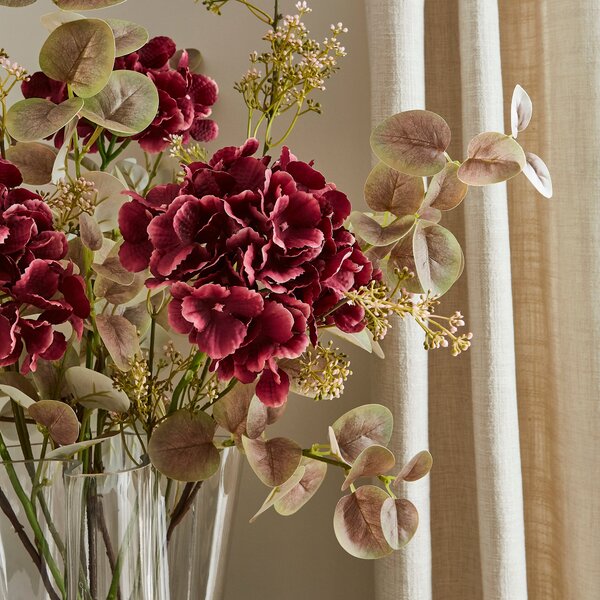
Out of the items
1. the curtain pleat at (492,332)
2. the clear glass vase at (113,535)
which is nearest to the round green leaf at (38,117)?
the clear glass vase at (113,535)

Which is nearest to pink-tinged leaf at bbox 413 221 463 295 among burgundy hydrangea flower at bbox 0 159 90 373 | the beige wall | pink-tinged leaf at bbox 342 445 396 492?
pink-tinged leaf at bbox 342 445 396 492

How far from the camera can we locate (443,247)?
19.8 inches

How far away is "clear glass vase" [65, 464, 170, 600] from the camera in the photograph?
54 cm

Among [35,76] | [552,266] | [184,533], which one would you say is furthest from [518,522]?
[35,76]

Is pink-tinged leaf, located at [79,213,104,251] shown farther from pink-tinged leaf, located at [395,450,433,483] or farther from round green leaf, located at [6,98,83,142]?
pink-tinged leaf, located at [395,450,433,483]

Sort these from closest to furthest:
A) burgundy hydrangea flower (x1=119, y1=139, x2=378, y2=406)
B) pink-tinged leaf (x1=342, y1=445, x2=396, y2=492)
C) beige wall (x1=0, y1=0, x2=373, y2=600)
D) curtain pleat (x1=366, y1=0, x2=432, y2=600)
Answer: burgundy hydrangea flower (x1=119, y1=139, x2=378, y2=406), pink-tinged leaf (x1=342, y1=445, x2=396, y2=492), curtain pleat (x1=366, y1=0, x2=432, y2=600), beige wall (x1=0, y1=0, x2=373, y2=600)

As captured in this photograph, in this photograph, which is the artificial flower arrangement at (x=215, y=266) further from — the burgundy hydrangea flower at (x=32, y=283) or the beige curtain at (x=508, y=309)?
the beige curtain at (x=508, y=309)

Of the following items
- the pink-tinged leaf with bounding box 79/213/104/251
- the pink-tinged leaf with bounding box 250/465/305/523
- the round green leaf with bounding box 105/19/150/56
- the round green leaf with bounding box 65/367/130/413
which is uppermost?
the round green leaf with bounding box 105/19/150/56

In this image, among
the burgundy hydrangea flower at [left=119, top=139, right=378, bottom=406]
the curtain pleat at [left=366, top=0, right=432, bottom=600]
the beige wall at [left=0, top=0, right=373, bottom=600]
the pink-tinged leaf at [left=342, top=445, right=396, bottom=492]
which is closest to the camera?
the burgundy hydrangea flower at [left=119, top=139, right=378, bottom=406]

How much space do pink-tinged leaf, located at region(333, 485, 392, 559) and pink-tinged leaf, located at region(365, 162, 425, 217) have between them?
0.68ft

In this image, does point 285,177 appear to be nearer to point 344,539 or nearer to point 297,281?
point 297,281

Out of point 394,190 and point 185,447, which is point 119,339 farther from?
point 394,190

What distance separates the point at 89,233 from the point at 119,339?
80 mm

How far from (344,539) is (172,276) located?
24cm
